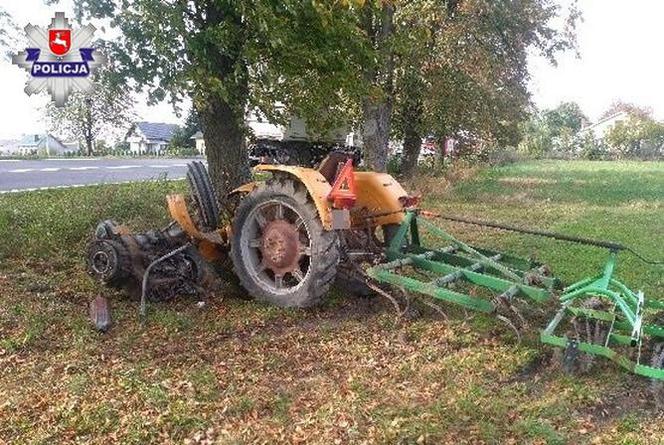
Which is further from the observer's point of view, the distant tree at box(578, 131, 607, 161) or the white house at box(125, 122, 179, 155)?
the white house at box(125, 122, 179, 155)

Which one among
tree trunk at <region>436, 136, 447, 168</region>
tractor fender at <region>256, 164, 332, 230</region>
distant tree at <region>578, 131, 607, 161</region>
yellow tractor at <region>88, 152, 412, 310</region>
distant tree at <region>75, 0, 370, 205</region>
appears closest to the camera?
tractor fender at <region>256, 164, 332, 230</region>

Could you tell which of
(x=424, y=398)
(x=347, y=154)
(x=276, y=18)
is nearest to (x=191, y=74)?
(x=276, y=18)

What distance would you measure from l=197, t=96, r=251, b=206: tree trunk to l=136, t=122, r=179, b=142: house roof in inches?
2624

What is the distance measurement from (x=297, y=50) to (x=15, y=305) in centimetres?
399

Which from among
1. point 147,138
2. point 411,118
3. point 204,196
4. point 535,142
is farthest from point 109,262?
point 147,138

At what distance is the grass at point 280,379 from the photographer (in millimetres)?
3445

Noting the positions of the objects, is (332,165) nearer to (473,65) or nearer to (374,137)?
(374,137)

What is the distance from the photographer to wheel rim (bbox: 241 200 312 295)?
542 centimetres

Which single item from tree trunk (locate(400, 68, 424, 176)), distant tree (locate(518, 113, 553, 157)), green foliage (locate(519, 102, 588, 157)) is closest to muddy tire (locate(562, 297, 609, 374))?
tree trunk (locate(400, 68, 424, 176))

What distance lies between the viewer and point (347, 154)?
5820 mm

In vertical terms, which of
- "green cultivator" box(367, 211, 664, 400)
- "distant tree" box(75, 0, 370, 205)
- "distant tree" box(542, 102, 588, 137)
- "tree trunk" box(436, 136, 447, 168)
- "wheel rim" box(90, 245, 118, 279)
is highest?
"distant tree" box(542, 102, 588, 137)

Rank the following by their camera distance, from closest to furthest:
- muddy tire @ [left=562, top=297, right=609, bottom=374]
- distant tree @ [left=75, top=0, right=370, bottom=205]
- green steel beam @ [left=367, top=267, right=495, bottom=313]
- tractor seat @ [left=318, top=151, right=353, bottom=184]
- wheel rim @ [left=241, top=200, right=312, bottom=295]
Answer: muddy tire @ [left=562, top=297, right=609, bottom=374], green steel beam @ [left=367, top=267, right=495, bottom=313], wheel rim @ [left=241, top=200, right=312, bottom=295], tractor seat @ [left=318, top=151, right=353, bottom=184], distant tree @ [left=75, top=0, right=370, bottom=205]

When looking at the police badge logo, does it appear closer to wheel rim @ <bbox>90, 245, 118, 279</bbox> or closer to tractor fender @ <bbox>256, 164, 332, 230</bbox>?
wheel rim @ <bbox>90, 245, 118, 279</bbox>

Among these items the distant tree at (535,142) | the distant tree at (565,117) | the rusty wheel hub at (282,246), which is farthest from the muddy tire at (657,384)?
the distant tree at (565,117)
